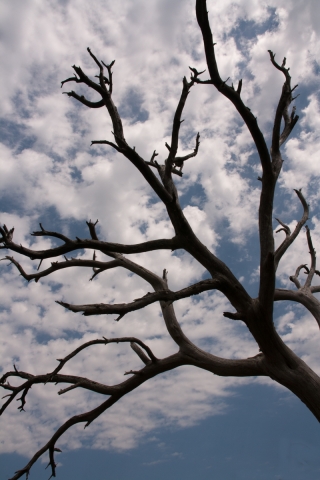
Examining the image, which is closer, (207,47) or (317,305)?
(207,47)

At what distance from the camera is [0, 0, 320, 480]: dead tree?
6156mm

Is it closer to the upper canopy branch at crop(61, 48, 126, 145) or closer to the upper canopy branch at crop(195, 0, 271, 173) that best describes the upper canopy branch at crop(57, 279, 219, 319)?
the upper canopy branch at crop(195, 0, 271, 173)

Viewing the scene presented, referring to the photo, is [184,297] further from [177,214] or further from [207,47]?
[207,47]

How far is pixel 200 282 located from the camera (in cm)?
630

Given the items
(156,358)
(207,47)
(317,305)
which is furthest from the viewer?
(317,305)

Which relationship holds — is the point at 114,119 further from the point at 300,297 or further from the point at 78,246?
the point at 300,297

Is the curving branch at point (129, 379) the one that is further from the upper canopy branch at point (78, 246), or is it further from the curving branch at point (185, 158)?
the curving branch at point (185, 158)

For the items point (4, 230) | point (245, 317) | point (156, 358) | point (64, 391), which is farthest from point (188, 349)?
point (4, 230)

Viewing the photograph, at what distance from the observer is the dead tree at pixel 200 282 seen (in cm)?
616

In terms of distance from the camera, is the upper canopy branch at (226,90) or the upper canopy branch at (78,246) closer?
the upper canopy branch at (226,90)

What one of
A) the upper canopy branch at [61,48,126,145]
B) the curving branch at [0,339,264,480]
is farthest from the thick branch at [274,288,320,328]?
→ the upper canopy branch at [61,48,126,145]

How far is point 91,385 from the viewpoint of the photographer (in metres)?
7.84

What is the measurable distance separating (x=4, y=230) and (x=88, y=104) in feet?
9.50

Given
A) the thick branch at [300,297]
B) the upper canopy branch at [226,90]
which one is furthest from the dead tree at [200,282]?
the thick branch at [300,297]
